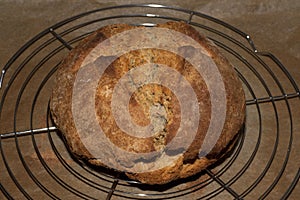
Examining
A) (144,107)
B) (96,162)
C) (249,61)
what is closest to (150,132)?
(144,107)

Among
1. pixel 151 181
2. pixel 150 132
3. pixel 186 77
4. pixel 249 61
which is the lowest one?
pixel 151 181

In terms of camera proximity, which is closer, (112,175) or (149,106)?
(149,106)

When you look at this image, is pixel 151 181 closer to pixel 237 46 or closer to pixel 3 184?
pixel 3 184

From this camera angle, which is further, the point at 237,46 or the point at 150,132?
the point at 237,46

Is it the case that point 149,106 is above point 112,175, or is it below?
above
